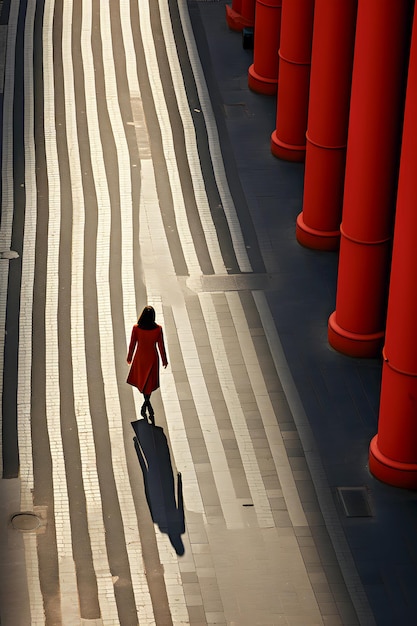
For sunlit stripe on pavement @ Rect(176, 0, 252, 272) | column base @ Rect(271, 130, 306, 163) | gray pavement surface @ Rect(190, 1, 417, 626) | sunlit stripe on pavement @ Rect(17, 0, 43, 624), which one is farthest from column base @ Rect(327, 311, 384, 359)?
column base @ Rect(271, 130, 306, 163)

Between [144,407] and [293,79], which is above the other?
[293,79]

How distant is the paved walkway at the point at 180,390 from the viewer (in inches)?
795

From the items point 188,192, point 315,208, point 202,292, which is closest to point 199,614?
point 202,292

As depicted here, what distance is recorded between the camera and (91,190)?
30250 mm

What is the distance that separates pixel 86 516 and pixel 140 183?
10812 mm

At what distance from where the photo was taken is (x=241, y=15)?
37.3 meters

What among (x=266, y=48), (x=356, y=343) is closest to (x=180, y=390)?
(x=356, y=343)

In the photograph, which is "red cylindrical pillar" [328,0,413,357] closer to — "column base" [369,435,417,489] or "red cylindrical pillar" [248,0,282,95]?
Answer: "column base" [369,435,417,489]

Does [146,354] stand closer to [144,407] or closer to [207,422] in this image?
[144,407]

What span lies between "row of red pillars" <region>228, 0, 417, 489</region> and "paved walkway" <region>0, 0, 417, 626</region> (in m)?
0.65

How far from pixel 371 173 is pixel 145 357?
14.9 ft

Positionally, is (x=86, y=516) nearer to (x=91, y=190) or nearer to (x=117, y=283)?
(x=117, y=283)

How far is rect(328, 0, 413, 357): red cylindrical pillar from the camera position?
21.0m

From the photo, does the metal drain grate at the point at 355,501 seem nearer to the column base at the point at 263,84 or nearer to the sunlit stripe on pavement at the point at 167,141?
the sunlit stripe on pavement at the point at 167,141
